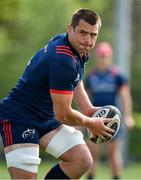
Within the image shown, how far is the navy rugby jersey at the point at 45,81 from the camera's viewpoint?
740 cm

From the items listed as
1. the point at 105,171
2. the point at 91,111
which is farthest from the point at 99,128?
the point at 105,171

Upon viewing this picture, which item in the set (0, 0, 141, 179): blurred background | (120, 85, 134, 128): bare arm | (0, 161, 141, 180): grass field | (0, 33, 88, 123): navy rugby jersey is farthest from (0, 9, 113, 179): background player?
(0, 0, 141, 179): blurred background

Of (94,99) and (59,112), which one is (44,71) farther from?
(94,99)

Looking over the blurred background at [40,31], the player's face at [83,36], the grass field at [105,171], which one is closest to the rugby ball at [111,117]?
the player's face at [83,36]

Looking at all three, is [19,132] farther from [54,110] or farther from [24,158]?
[54,110]

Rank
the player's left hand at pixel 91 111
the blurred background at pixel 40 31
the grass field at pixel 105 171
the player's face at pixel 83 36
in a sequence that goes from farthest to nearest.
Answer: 1. the blurred background at pixel 40 31
2. the grass field at pixel 105 171
3. the player's left hand at pixel 91 111
4. the player's face at pixel 83 36

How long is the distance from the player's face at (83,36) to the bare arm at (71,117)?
43cm

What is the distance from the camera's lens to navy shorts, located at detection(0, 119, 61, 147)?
25.4 feet

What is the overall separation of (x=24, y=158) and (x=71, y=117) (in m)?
0.58

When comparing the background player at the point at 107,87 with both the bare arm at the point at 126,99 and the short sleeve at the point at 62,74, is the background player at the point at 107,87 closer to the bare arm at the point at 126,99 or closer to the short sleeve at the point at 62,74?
the bare arm at the point at 126,99

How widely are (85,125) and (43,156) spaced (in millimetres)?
10668

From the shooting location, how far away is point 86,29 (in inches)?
295

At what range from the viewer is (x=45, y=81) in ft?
25.3

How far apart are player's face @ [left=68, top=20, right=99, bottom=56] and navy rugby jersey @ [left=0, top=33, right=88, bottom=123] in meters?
0.07
